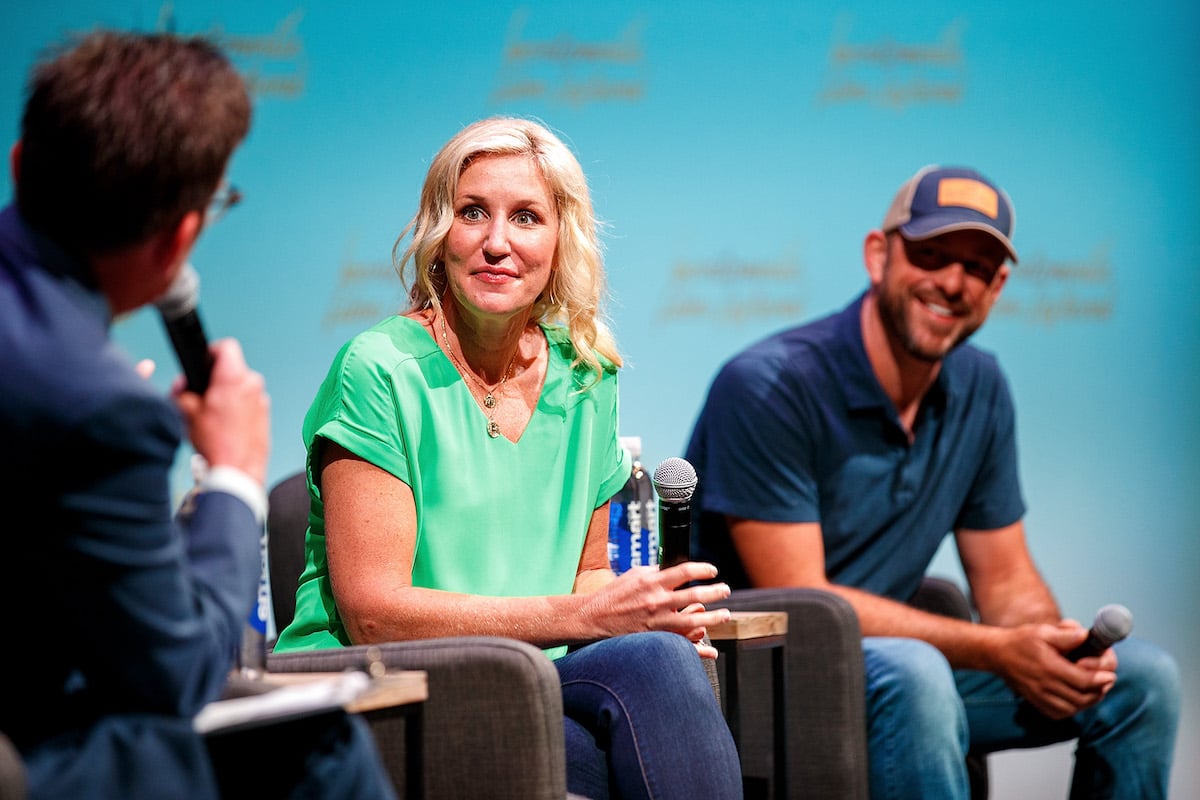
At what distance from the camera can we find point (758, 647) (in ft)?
7.12

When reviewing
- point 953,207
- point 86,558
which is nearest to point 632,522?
point 953,207

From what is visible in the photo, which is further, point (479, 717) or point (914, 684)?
point (914, 684)

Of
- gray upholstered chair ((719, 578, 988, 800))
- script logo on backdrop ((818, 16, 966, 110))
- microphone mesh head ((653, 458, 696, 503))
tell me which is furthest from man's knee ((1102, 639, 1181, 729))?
script logo on backdrop ((818, 16, 966, 110))

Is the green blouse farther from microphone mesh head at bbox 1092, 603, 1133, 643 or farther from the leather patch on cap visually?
the leather patch on cap

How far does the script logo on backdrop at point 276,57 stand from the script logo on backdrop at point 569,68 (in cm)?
51

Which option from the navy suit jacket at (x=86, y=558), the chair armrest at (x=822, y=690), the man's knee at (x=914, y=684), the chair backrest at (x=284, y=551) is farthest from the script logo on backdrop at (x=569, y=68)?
the navy suit jacket at (x=86, y=558)

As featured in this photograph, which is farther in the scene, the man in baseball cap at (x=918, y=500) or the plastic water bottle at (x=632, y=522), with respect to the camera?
the man in baseball cap at (x=918, y=500)

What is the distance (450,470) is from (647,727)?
0.48 metres

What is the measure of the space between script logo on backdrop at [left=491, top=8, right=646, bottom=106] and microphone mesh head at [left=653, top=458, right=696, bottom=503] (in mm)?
1960

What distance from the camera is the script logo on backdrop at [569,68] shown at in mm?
3518

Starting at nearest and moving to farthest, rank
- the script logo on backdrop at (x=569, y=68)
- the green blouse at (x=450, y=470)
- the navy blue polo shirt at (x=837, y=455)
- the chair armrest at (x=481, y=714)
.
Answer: the chair armrest at (x=481, y=714), the green blouse at (x=450, y=470), the navy blue polo shirt at (x=837, y=455), the script logo on backdrop at (x=569, y=68)

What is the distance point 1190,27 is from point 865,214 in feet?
3.57

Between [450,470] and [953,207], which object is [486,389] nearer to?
[450,470]

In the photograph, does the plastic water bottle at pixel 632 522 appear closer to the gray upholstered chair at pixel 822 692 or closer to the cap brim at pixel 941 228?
the gray upholstered chair at pixel 822 692
